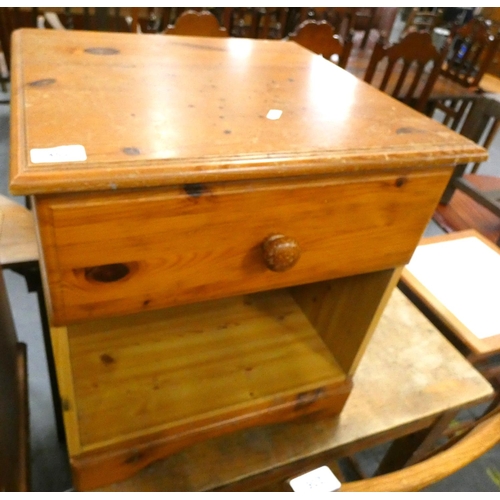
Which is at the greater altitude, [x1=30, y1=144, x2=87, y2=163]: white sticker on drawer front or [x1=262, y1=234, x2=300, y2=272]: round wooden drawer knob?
[x1=30, y1=144, x2=87, y2=163]: white sticker on drawer front

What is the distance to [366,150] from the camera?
1.57ft

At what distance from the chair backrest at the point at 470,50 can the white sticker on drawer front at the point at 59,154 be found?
2643mm

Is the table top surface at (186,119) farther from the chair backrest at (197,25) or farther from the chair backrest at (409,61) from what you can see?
the chair backrest at (409,61)

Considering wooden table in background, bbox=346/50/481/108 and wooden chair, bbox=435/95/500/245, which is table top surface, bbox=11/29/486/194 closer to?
wooden chair, bbox=435/95/500/245

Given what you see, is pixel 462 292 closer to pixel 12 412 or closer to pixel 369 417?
pixel 369 417

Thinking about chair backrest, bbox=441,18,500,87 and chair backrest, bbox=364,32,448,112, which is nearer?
chair backrest, bbox=364,32,448,112

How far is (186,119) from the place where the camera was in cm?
47

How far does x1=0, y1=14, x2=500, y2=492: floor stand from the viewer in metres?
1.08

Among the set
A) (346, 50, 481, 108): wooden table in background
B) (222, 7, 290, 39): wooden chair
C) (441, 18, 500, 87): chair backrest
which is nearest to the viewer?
(222, 7, 290, 39): wooden chair

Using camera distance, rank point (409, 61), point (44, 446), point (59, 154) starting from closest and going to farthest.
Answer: point (59, 154)
point (44, 446)
point (409, 61)

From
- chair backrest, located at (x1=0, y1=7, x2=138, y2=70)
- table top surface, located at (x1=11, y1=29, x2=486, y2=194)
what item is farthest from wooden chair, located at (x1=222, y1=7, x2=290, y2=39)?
table top surface, located at (x1=11, y1=29, x2=486, y2=194)

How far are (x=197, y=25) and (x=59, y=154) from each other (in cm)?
136

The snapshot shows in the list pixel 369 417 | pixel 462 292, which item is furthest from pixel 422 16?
pixel 369 417

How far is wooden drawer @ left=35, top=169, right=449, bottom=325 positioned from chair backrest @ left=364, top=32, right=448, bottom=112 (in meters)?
1.77
